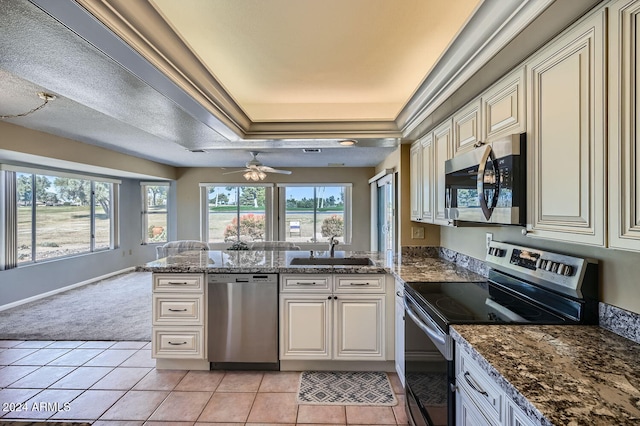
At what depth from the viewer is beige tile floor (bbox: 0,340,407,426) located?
2.09 meters

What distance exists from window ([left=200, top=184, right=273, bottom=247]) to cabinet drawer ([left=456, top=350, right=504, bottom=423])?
5.86 metres

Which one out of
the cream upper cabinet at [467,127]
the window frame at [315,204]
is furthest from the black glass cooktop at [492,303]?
the window frame at [315,204]

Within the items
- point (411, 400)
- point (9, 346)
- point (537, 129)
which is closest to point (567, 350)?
point (537, 129)

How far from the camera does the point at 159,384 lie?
249 cm

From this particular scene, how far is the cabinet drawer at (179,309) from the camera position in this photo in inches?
104

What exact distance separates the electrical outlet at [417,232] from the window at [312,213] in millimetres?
3637

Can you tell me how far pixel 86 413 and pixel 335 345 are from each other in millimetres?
1878

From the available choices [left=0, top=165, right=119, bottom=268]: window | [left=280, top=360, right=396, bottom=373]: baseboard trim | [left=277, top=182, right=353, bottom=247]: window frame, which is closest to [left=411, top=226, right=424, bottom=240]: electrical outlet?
[left=280, top=360, right=396, bottom=373]: baseboard trim

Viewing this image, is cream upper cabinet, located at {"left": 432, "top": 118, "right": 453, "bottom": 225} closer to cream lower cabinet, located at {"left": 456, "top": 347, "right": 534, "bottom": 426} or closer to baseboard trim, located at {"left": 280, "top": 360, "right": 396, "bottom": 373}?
cream lower cabinet, located at {"left": 456, "top": 347, "right": 534, "bottom": 426}

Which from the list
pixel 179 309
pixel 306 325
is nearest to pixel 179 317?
pixel 179 309

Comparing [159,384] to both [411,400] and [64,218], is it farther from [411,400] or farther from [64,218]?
[64,218]

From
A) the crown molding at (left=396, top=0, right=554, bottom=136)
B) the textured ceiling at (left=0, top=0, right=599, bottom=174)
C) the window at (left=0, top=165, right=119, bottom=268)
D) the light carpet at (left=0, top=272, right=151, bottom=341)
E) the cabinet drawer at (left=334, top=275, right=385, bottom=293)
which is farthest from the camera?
the window at (left=0, top=165, right=119, bottom=268)

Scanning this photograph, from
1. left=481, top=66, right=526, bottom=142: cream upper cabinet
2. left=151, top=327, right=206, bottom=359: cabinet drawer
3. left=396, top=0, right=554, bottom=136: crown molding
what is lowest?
left=151, top=327, right=206, bottom=359: cabinet drawer

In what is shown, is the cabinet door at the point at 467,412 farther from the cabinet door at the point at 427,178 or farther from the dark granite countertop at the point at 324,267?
the cabinet door at the point at 427,178
